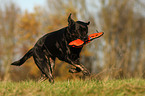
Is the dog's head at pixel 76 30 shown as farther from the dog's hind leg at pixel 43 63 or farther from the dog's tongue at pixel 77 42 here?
the dog's hind leg at pixel 43 63

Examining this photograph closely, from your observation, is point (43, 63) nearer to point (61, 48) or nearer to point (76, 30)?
point (61, 48)

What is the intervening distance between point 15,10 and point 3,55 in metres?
6.28

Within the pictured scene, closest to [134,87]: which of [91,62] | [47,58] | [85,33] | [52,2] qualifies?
[85,33]

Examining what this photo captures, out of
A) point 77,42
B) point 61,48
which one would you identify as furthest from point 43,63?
point 77,42

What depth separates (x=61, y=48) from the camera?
557 cm

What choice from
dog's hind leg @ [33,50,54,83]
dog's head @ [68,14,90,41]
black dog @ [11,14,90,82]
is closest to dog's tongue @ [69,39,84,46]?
black dog @ [11,14,90,82]

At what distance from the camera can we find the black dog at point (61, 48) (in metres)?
5.34

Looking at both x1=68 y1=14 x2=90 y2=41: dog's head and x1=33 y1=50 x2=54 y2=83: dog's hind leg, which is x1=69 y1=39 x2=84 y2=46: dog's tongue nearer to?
x1=68 y1=14 x2=90 y2=41: dog's head

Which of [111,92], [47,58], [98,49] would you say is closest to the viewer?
[111,92]

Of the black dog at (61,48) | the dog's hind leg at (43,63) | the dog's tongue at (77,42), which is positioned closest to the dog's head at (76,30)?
the black dog at (61,48)

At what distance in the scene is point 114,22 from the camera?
827 inches

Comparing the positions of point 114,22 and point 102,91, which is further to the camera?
point 114,22

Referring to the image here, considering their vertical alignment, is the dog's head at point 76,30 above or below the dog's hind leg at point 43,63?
above

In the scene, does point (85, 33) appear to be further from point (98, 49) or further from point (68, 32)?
point (98, 49)
